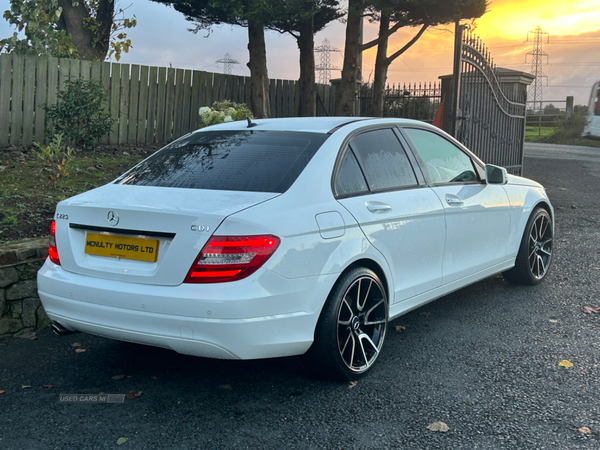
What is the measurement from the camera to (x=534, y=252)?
19.8 ft

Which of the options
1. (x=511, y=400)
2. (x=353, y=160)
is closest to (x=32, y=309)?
(x=353, y=160)

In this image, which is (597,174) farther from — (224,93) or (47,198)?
(47,198)

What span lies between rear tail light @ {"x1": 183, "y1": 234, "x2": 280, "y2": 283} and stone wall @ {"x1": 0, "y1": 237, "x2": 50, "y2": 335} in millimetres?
2336

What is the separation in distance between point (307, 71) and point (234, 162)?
12691 mm

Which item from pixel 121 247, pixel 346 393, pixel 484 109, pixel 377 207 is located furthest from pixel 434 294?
pixel 484 109

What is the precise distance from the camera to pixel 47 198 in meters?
6.90

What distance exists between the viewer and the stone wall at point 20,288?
4.79 meters

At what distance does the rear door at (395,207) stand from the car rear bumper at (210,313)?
0.60 m

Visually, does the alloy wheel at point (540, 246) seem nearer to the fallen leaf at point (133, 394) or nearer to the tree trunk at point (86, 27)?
the fallen leaf at point (133, 394)

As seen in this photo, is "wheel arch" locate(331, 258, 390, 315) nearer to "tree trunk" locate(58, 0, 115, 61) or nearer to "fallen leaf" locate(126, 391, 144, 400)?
"fallen leaf" locate(126, 391, 144, 400)

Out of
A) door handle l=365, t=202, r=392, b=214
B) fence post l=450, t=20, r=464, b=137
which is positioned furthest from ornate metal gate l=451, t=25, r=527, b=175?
door handle l=365, t=202, r=392, b=214

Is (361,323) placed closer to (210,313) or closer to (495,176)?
(210,313)

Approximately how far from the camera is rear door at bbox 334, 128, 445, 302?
153 inches

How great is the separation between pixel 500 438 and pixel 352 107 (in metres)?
12.8
